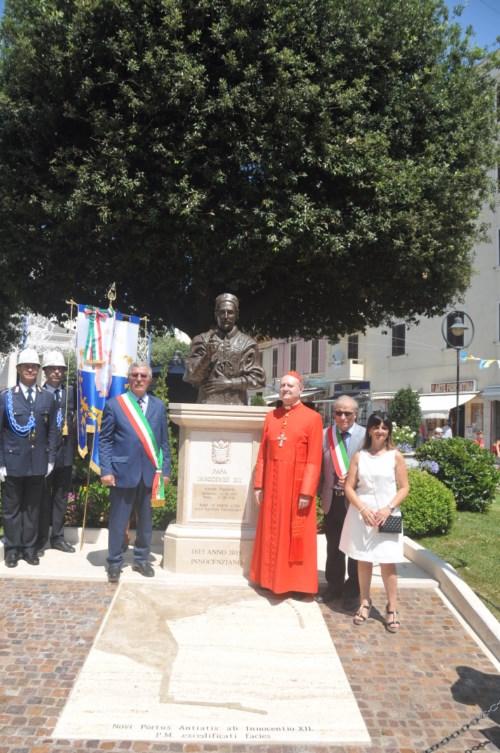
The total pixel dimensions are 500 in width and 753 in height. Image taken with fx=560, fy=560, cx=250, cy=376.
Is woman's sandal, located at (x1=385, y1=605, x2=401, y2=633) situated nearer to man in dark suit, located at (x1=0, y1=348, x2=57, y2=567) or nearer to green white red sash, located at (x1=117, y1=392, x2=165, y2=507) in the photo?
green white red sash, located at (x1=117, y1=392, x2=165, y2=507)

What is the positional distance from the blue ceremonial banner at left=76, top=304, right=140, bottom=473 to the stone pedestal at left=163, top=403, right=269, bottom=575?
164 centimetres

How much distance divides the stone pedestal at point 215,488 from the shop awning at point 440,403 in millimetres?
21963

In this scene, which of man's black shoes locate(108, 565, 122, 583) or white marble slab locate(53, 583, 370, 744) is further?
man's black shoes locate(108, 565, 122, 583)

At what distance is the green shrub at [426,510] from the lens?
809cm

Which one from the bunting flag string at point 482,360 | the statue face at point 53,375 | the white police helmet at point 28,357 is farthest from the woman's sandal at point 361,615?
the bunting flag string at point 482,360

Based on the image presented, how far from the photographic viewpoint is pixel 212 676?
3.81m

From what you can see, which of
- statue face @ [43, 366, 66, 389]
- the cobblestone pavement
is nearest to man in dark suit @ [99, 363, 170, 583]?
the cobblestone pavement

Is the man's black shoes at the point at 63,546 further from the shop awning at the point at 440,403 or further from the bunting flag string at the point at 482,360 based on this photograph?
the shop awning at the point at 440,403

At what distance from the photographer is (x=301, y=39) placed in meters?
9.66

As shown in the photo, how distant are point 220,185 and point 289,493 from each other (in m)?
7.39

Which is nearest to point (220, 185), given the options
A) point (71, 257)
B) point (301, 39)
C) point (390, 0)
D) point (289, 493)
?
point (301, 39)

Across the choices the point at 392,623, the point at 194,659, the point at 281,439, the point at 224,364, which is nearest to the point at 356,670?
the point at 392,623

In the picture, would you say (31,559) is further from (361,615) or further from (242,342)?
(361,615)

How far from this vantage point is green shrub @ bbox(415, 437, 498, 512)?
33.6ft
